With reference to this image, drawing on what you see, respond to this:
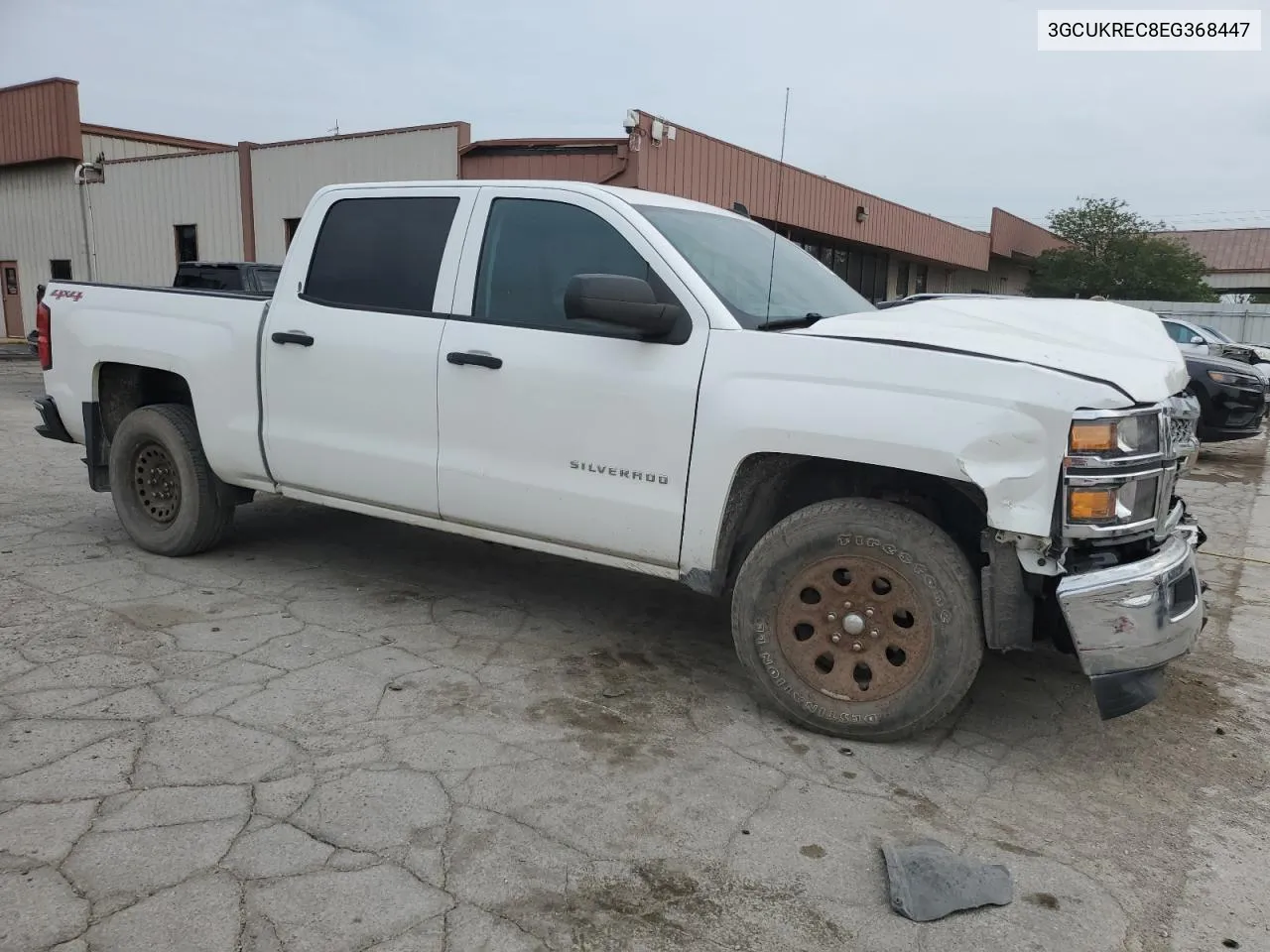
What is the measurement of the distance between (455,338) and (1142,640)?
2.75 meters

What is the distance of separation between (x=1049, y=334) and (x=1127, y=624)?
114 centimetres

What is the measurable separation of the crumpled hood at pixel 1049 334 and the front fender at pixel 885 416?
0.10 metres

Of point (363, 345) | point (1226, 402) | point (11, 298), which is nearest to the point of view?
point (363, 345)

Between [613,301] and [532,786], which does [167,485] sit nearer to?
[613,301]

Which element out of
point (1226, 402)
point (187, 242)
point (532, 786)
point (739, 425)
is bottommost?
point (532, 786)

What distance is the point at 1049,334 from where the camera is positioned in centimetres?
354

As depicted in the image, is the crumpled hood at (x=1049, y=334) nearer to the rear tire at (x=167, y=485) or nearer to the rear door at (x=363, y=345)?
the rear door at (x=363, y=345)

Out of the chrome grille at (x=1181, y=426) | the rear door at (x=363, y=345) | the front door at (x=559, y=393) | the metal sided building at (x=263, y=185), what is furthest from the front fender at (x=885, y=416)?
the metal sided building at (x=263, y=185)

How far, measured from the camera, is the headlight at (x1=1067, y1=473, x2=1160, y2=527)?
290cm

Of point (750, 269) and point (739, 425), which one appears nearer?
point (739, 425)

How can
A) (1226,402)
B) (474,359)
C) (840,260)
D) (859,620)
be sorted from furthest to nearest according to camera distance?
(840,260)
(1226,402)
(474,359)
(859,620)

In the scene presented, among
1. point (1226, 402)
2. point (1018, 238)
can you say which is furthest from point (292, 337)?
point (1018, 238)

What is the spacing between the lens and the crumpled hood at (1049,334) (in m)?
3.07

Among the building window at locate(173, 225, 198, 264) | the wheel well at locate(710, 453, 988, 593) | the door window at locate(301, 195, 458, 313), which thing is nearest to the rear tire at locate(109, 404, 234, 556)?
the door window at locate(301, 195, 458, 313)
